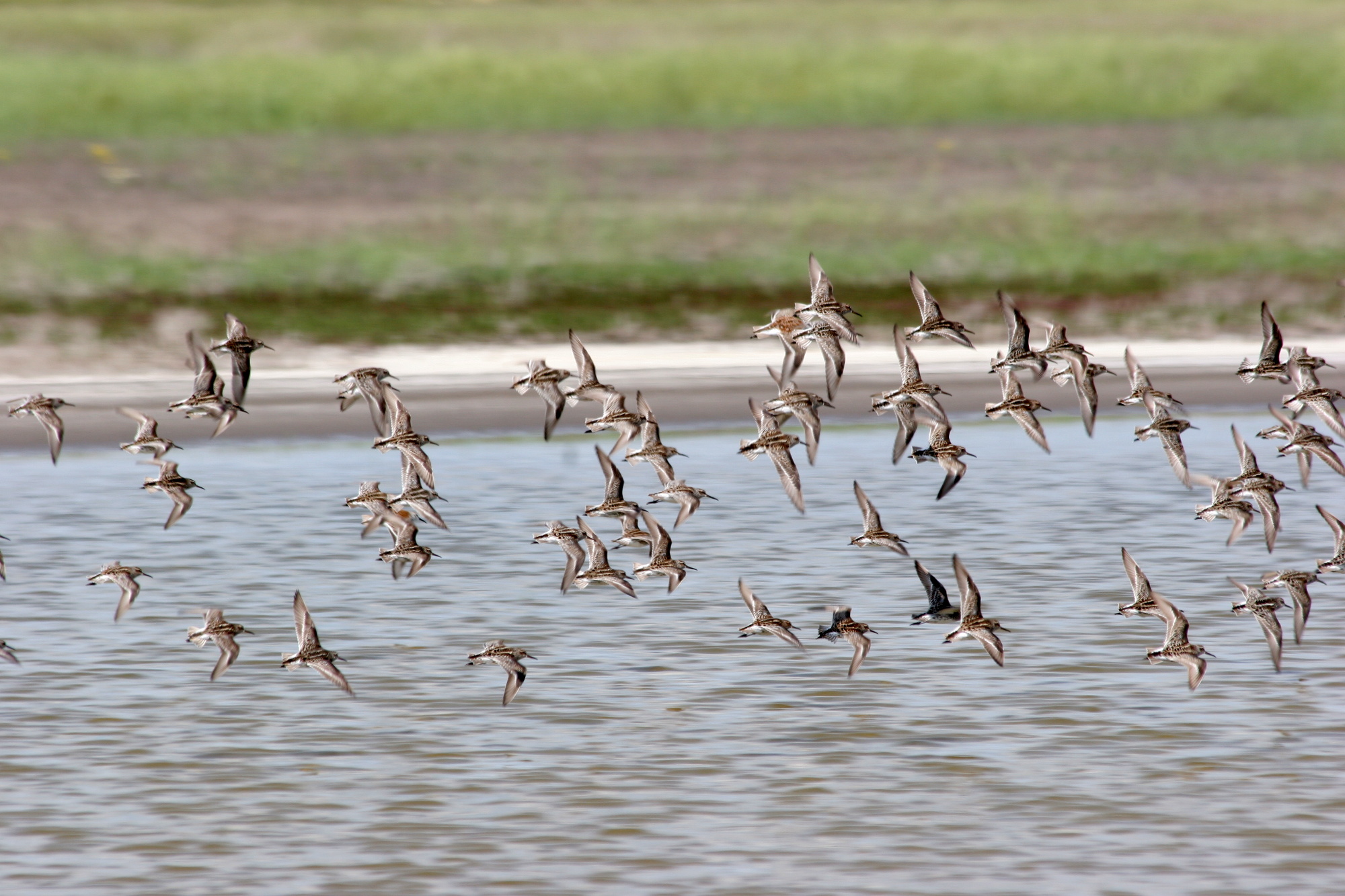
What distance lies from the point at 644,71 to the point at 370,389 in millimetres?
41074

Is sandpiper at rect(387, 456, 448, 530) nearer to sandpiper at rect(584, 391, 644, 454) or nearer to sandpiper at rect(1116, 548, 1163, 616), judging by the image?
sandpiper at rect(584, 391, 644, 454)

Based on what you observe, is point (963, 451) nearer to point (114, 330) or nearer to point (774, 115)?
point (114, 330)

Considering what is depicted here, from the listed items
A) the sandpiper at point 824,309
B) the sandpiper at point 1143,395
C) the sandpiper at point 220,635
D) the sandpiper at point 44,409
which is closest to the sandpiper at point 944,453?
the sandpiper at point 824,309

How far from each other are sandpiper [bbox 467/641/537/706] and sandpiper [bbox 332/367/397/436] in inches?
66.5

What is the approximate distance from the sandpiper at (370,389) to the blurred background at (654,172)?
14497 mm

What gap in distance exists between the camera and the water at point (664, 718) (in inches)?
419

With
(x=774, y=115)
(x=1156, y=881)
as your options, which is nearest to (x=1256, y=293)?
(x=774, y=115)

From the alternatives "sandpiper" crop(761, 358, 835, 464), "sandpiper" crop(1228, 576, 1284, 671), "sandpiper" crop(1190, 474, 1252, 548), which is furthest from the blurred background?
"sandpiper" crop(1228, 576, 1284, 671)

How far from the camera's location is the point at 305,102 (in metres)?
50.4

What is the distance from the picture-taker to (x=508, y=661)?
12.9 metres

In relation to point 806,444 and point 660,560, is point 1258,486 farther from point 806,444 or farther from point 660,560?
point 660,560

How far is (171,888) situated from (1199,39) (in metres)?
50.9

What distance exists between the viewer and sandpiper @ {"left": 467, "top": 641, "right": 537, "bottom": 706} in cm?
1280

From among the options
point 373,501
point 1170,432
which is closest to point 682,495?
point 373,501
